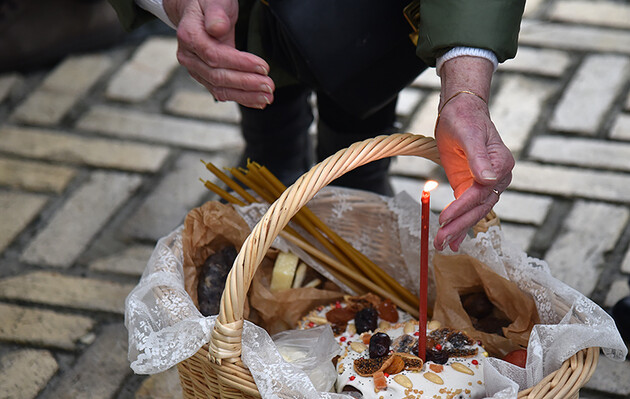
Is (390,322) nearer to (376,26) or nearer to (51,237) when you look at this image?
(376,26)

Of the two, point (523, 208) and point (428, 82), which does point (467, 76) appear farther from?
point (428, 82)

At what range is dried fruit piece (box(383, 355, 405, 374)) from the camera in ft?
3.62

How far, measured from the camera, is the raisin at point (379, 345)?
1.15 meters

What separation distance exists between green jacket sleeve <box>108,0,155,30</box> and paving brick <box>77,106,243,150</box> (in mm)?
689

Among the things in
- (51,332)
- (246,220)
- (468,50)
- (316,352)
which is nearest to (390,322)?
(316,352)

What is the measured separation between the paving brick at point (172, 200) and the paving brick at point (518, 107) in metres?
0.73

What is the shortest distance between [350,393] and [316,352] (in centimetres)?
8

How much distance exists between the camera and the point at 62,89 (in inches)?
89.4

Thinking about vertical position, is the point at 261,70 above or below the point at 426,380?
above

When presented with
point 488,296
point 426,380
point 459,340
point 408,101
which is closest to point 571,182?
point 408,101

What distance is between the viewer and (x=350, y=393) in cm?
109

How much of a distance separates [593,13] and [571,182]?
0.81 metres

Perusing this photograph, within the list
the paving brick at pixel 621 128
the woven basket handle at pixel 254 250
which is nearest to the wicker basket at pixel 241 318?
the woven basket handle at pixel 254 250

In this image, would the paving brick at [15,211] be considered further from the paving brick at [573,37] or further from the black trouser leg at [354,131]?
the paving brick at [573,37]
